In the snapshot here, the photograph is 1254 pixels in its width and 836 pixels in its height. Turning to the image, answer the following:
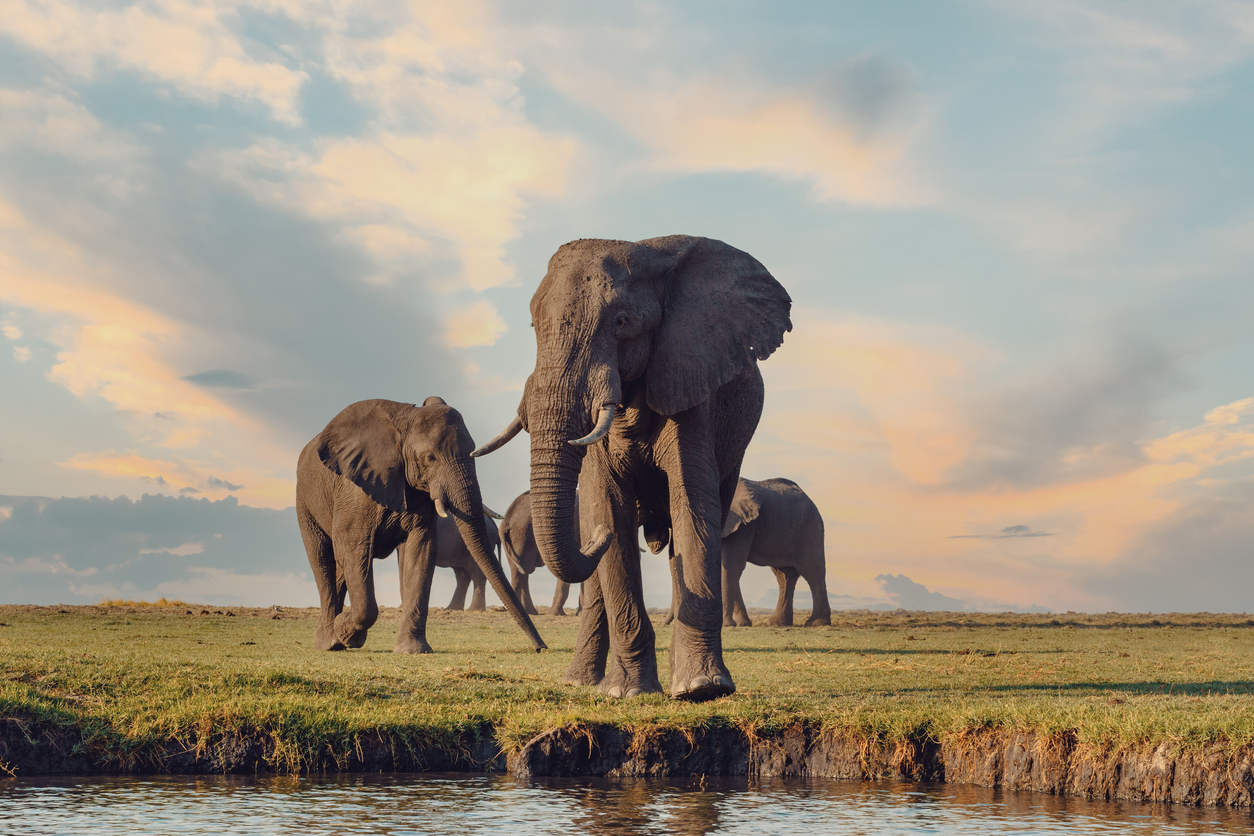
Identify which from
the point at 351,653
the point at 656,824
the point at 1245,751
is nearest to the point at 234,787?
the point at 656,824

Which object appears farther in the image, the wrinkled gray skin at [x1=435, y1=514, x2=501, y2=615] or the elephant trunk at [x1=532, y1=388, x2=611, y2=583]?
the wrinkled gray skin at [x1=435, y1=514, x2=501, y2=615]

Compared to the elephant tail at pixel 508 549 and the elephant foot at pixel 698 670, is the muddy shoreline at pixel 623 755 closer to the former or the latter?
the elephant foot at pixel 698 670

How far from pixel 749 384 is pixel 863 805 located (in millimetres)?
4728

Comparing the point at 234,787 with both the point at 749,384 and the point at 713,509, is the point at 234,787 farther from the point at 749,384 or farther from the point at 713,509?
the point at 749,384

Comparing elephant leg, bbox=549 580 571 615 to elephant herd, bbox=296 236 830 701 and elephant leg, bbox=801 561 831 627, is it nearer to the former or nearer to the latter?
elephant leg, bbox=801 561 831 627

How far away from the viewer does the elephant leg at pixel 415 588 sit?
16.9 meters

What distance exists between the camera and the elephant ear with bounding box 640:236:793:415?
382 inches

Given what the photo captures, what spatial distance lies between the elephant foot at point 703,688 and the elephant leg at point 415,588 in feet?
26.4

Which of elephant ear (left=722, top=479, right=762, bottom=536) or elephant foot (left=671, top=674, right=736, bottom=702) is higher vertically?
elephant ear (left=722, top=479, right=762, bottom=536)

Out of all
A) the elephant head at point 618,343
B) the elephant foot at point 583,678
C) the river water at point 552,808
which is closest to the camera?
the river water at point 552,808

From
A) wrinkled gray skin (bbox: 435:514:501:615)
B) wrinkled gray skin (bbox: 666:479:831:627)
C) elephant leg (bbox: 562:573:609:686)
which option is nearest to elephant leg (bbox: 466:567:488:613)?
wrinkled gray skin (bbox: 435:514:501:615)

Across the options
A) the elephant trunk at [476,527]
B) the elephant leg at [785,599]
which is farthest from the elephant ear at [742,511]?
the elephant trunk at [476,527]

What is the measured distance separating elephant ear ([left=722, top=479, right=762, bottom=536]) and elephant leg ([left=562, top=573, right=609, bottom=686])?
17952 millimetres

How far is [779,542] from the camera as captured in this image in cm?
3116
